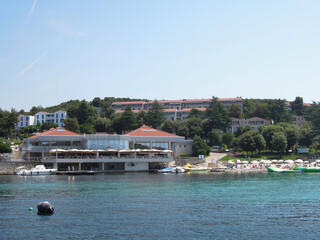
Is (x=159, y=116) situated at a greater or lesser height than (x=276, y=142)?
greater

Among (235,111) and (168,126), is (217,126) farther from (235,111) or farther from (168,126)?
(235,111)

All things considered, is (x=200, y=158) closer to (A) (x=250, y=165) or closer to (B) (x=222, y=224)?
(A) (x=250, y=165)

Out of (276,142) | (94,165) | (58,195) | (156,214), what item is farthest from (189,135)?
(156,214)

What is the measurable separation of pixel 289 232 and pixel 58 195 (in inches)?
1054

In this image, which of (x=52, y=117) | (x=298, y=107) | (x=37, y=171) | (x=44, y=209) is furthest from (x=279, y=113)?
(x=44, y=209)

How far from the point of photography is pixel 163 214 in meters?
31.9

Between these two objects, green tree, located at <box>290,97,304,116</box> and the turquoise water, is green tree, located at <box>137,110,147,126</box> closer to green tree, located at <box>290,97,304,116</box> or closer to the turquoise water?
green tree, located at <box>290,97,304,116</box>

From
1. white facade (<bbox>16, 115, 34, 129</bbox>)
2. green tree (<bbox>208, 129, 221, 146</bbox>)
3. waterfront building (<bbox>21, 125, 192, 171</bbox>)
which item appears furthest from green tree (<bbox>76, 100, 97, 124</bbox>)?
green tree (<bbox>208, 129, 221, 146</bbox>)

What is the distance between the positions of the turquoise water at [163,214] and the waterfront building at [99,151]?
38245mm

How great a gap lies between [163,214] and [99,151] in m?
59.0

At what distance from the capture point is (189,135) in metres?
120

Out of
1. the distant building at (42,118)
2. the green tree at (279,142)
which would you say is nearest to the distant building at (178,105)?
the distant building at (42,118)

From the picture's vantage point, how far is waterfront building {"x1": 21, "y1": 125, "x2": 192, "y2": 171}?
8725 centimetres

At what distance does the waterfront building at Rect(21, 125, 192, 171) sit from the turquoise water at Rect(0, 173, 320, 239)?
38.2m
